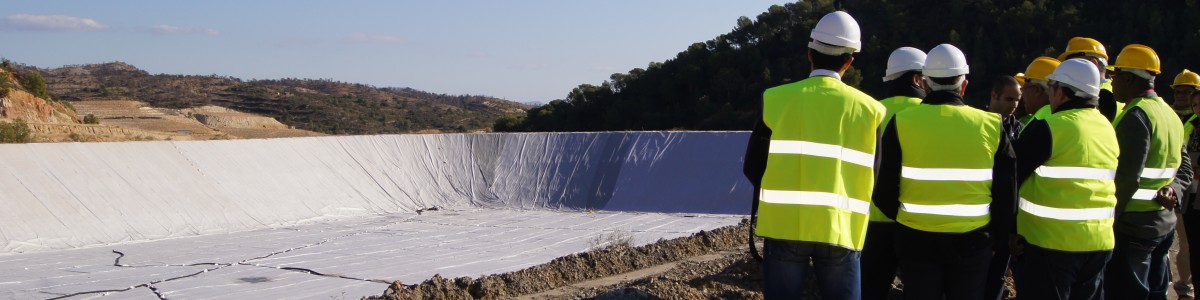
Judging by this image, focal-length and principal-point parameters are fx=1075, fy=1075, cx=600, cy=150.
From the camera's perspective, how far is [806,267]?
3904mm

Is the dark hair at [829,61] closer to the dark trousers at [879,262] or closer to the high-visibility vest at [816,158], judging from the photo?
the high-visibility vest at [816,158]

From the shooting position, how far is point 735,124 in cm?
3164

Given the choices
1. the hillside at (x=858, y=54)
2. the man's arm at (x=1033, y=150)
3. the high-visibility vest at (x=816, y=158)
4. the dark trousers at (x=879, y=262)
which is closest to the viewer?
the high-visibility vest at (x=816, y=158)

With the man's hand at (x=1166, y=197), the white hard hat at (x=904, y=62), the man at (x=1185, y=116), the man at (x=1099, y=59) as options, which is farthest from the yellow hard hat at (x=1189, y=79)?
the white hard hat at (x=904, y=62)

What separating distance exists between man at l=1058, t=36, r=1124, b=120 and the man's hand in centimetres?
51

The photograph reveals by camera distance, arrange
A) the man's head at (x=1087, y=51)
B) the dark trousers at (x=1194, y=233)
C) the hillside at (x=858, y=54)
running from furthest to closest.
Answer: the hillside at (x=858, y=54)
the man's head at (x=1087, y=51)
the dark trousers at (x=1194, y=233)

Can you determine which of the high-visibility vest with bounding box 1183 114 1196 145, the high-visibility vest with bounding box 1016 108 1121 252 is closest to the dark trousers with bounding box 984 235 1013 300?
the high-visibility vest with bounding box 1016 108 1121 252

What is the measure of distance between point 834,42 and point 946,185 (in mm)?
781

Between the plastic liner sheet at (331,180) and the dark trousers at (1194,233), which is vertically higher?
the dark trousers at (1194,233)

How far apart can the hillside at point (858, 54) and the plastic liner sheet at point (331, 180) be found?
10995 mm

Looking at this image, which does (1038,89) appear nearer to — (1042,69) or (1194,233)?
(1042,69)

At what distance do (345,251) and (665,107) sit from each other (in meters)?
24.8

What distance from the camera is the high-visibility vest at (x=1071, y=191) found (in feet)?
14.7

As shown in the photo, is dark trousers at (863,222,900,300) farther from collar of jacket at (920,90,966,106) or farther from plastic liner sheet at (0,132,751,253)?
plastic liner sheet at (0,132,751,253)
